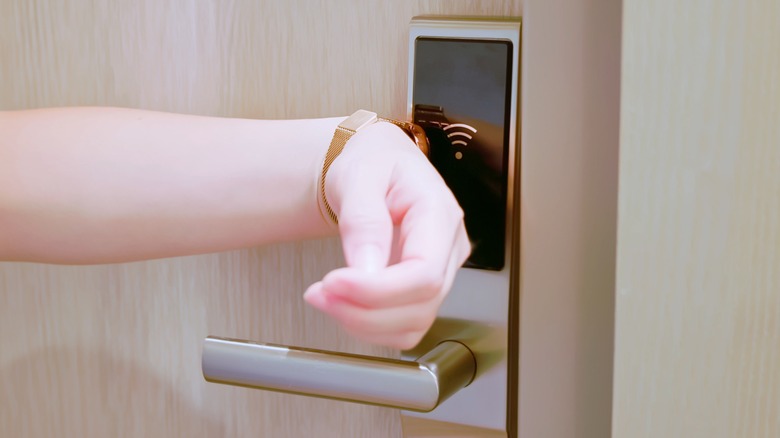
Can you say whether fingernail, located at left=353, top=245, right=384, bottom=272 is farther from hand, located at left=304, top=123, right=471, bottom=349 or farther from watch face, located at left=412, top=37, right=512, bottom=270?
watch face, located at left=412, top=37, right=512, bottom=270

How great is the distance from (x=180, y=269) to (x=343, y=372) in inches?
7.0

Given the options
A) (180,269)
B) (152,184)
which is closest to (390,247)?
(152,184)

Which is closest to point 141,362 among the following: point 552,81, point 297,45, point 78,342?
point 78,342

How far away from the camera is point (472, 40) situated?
0.33 metres

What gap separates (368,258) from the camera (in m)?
0.22

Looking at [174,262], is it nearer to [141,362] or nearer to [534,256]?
[141,362]

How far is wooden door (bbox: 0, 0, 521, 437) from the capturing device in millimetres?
393

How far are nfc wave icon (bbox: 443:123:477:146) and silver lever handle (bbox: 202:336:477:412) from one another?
0.30 ft

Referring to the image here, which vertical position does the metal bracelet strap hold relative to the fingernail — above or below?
above

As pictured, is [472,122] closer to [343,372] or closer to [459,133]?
[459,133]

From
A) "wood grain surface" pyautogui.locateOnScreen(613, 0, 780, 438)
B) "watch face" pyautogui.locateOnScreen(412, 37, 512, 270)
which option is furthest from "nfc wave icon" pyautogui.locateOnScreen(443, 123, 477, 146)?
"wood grain surface" pyautogui.locateOnScreen(613, 0, 780, 438)

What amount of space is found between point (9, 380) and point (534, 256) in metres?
0.39

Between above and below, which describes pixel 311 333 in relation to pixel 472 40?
below

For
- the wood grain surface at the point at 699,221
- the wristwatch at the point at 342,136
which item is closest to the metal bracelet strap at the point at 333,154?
the wristwatch at the point at 342,136
